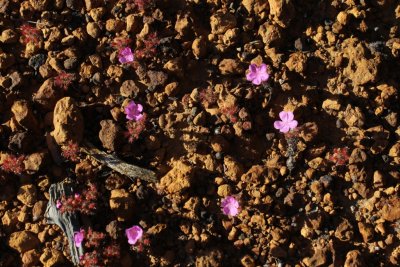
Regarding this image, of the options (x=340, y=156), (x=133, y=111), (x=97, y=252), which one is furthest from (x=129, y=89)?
(x=340, y=156)

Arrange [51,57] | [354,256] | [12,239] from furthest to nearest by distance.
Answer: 1. [51,57]
2. [12,239]
3. [354,256]

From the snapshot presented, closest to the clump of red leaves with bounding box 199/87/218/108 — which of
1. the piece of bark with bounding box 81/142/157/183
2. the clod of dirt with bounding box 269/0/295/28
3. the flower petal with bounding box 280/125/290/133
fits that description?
the flower petal with bounding box 280/125/290/133

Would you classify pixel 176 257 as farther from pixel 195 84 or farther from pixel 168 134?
pixel 195 84

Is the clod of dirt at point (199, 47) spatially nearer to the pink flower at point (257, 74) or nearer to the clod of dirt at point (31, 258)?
the pink flower at point (257, 74)

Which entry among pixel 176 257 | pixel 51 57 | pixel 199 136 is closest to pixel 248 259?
pixel 176 257

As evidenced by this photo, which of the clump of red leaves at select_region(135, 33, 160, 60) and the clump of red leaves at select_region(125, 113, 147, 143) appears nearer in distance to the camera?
the clump of red leaves at select_region(125, 113, 147, 143)

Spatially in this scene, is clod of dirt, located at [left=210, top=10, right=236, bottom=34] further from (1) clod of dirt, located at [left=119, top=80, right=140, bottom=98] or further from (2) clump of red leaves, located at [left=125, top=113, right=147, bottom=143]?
(2) clump of red leaves, located at [left=125, top=113, right=147, bottom=143]

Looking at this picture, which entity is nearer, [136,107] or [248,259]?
[248,259]
